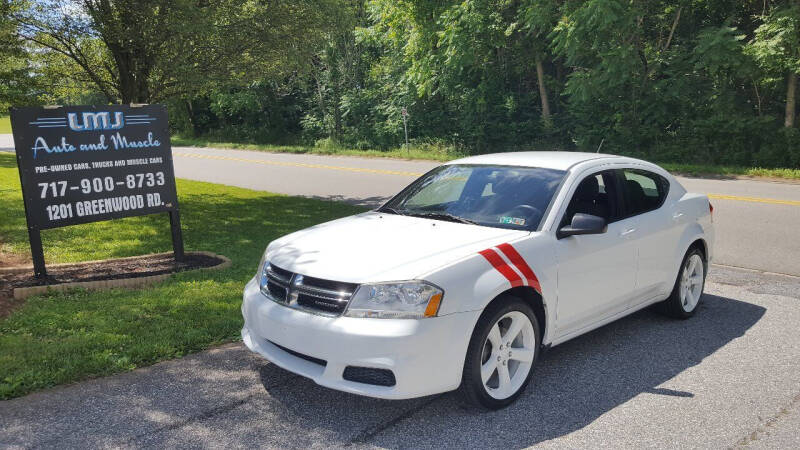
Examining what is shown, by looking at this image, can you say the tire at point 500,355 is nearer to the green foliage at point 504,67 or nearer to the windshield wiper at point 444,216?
the windshield wiper at point 444,216

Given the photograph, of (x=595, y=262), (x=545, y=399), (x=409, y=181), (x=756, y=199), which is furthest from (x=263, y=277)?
(x=409, y=181)

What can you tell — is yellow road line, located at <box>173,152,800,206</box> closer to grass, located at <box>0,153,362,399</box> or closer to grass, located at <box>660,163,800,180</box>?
grass, located at <box>660,163,800,180</box>

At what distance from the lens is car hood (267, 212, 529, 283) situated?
4.00 m

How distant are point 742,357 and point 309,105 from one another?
35091 millimetres

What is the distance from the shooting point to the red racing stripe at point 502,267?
416 centimetres

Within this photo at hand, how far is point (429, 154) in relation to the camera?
87.7 ft

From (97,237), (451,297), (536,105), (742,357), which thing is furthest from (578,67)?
(451,297)

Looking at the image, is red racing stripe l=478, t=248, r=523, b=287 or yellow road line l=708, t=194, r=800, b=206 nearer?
red racing stripe l=478, t=248, r=523, b=287

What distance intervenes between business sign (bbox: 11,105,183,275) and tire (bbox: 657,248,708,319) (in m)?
5.46

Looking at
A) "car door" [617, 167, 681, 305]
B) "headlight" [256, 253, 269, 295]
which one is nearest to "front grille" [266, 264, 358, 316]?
"headlight" [256, 253, 269, 295]

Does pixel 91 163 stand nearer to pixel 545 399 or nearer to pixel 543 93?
pixel 545 399

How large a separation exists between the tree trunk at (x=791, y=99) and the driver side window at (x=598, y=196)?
15.9m

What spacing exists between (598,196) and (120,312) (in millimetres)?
4274

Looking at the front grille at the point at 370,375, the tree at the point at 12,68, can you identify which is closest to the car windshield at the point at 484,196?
the front grille at the point at 370,375
